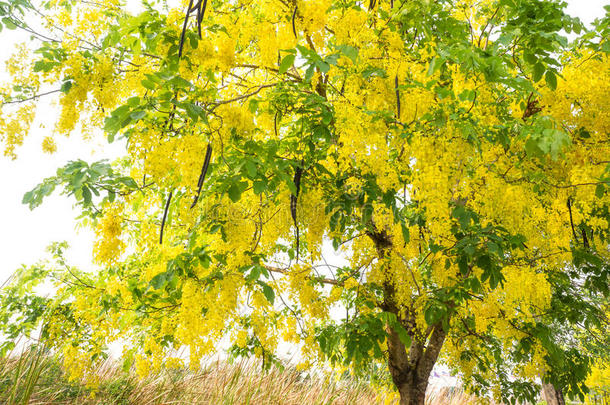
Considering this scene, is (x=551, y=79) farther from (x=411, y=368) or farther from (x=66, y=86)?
(x=411, y=368)

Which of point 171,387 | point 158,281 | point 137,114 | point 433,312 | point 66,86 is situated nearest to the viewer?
point 137,114

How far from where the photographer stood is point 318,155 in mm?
2561

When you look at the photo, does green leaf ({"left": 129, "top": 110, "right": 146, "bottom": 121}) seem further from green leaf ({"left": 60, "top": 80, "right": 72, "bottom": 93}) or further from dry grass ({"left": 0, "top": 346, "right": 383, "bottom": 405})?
dry grass ({"left": 0, "top": 346, "right": 383, "bottom": 405})

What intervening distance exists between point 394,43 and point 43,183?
2.13m

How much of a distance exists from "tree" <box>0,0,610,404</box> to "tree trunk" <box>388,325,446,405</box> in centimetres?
36

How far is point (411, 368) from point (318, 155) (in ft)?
7.35

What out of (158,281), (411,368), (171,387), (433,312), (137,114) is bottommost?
(171,387)

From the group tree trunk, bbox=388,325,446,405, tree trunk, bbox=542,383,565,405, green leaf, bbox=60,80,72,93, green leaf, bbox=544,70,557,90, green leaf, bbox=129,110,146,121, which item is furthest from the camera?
tree trunk, bbox=542,383,565,405

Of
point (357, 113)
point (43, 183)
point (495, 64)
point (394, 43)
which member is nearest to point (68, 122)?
point (43, 183)

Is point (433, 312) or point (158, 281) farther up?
point (433, 312)

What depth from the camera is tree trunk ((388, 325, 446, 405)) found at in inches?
142

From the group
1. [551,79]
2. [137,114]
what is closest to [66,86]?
[137,114]

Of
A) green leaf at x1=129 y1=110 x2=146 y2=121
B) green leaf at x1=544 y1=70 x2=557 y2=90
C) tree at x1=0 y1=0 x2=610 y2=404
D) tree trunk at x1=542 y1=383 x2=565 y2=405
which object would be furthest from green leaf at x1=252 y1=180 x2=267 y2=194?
tree trunk at x1=542 y1=383 x2=565 y2=405

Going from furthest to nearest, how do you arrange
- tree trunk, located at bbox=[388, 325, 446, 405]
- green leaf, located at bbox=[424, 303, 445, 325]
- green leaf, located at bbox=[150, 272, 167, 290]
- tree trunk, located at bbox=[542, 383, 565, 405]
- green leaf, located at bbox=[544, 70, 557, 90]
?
tree trunk, located at bbox=[542, 383, 565, 405], tree trunk, located at bbox=[388, 325, 446, 405], green leaf, located at bbox=[424, 303, 445, 325], green leaf, located at bbox=[150, 272, 167, 290], green leaf, located at bbox=[544, 70, 557, 90]
